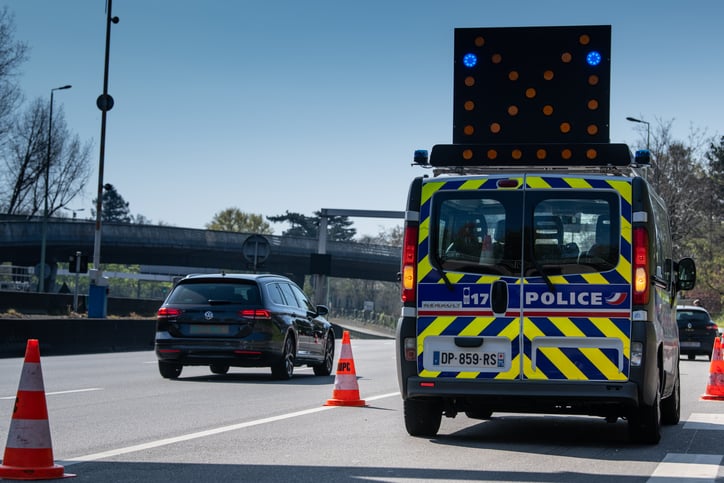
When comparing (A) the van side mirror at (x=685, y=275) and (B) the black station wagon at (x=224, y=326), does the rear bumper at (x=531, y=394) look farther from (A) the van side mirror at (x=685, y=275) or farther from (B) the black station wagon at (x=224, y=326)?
(B) the black station wagon at (x=224, y=326)

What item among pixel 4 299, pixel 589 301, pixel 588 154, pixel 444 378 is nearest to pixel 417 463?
pixel 444 378

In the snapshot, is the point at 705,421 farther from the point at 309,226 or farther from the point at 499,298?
the point at 309,226

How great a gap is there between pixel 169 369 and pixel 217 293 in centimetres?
134

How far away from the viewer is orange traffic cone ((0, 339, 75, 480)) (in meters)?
7.53

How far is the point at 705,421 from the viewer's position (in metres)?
13.1

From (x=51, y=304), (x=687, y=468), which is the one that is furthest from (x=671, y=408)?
(x=51, y=304)

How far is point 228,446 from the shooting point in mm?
9625

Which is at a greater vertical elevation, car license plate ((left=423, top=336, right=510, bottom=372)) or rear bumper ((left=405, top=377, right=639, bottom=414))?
car license plate ((left=423, top=336, right=510, bottom=372))

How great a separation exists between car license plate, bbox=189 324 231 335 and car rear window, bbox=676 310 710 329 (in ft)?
56.1

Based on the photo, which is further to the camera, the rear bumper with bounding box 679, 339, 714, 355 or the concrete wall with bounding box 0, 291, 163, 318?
the concrete wall with bounding box 0, 291, 163, 318

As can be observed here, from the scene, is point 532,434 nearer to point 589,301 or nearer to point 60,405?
point 589,301

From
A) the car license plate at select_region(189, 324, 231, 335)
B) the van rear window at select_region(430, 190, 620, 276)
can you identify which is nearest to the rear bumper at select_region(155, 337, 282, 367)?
the car license plate at select_region(189, 324, 231, 335)

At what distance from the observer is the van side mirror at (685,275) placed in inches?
488

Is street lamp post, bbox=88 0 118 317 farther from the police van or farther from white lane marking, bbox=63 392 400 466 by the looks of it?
the police van
